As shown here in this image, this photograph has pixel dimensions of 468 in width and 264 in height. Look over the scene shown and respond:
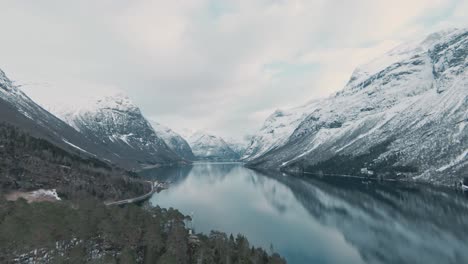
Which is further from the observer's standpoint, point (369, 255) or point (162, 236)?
point (369, 255)

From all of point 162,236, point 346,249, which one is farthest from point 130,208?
point 346,249

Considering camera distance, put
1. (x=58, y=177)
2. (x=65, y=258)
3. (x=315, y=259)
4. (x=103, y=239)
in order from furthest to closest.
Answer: (x=58, y=177) → (x=315, y=259) → (x=103, y=239) → (x=65, y=258)

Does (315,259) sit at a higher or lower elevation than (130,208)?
lower

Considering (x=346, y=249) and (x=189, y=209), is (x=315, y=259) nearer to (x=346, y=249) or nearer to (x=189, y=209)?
(x=346, y=249)

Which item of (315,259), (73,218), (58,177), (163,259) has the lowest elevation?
(315,259)

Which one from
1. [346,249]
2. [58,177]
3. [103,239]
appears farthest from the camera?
[58,177]

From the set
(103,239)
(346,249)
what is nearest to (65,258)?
(103,239)

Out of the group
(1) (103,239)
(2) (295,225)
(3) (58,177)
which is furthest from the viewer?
(3) (58,177)

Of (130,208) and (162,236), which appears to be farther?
(130,208)

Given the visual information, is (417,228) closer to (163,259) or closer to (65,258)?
(163,259)
